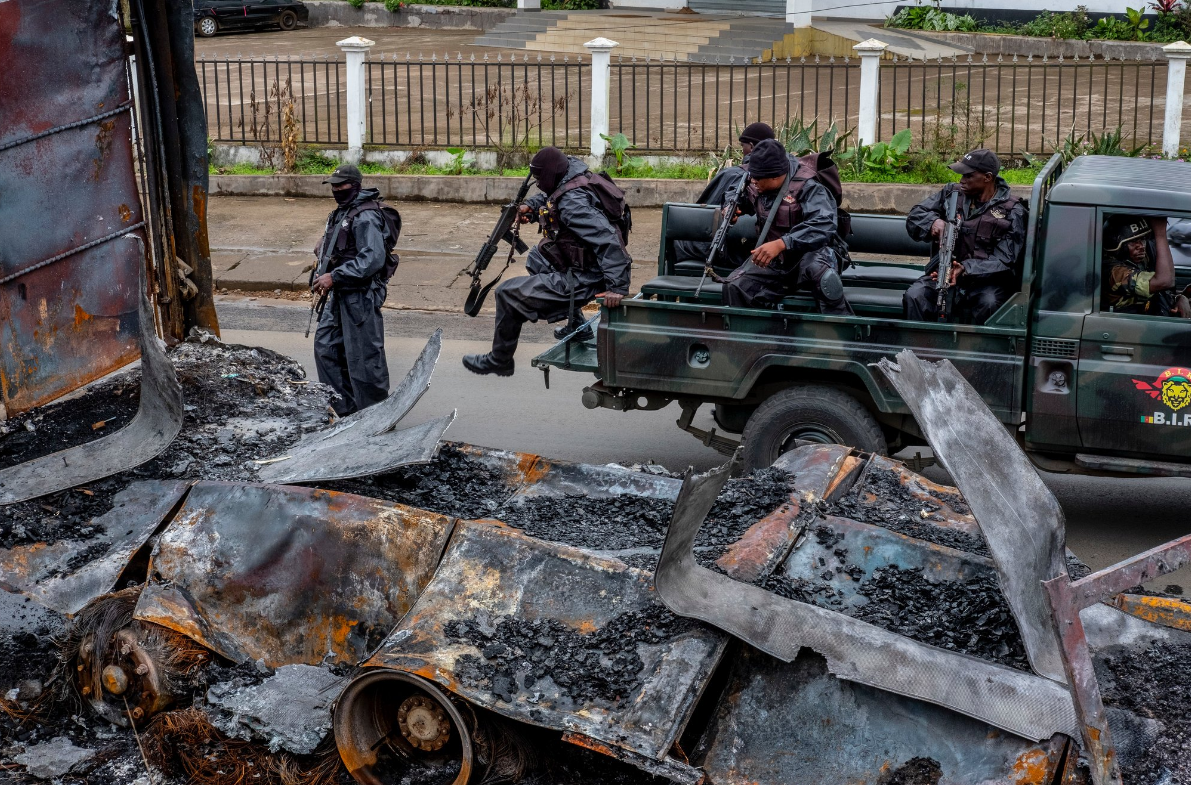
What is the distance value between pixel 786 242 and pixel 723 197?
113 centimetres

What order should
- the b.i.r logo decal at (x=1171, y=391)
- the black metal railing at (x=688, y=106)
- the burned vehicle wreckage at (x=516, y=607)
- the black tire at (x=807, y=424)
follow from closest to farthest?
1. the burned vehicle wreckage at (x=516, y=607)
2. the b.i.r logo decal at (x=1171, y=391)
3. the black tire at (x=807, y=424)
4. the black metal railing at (x=688, y=106)

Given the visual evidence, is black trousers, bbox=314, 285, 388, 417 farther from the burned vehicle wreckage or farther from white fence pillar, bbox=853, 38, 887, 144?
white fence pillar, bbox=853, 38, 887, 144

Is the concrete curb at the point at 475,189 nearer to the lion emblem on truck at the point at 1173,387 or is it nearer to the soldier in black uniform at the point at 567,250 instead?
the soldier in black uniform at the point at 567,250

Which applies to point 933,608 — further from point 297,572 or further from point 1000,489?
point 297,572

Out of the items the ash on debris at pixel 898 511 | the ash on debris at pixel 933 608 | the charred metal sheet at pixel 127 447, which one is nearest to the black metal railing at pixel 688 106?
the ash on debris at pixel 898 511

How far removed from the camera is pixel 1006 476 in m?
3.81

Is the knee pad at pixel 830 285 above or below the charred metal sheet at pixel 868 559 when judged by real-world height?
above

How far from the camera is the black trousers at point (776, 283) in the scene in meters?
6.71

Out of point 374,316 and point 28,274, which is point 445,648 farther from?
point 374,316

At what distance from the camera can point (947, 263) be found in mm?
6418

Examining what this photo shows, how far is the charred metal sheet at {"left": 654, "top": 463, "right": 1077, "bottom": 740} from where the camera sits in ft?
11.2

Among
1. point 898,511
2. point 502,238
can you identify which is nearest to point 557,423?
point 502,238

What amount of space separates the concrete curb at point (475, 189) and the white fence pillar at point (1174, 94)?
88.3 inches

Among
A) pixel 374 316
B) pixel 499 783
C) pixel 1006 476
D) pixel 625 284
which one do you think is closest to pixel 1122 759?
pixel 1006 476
